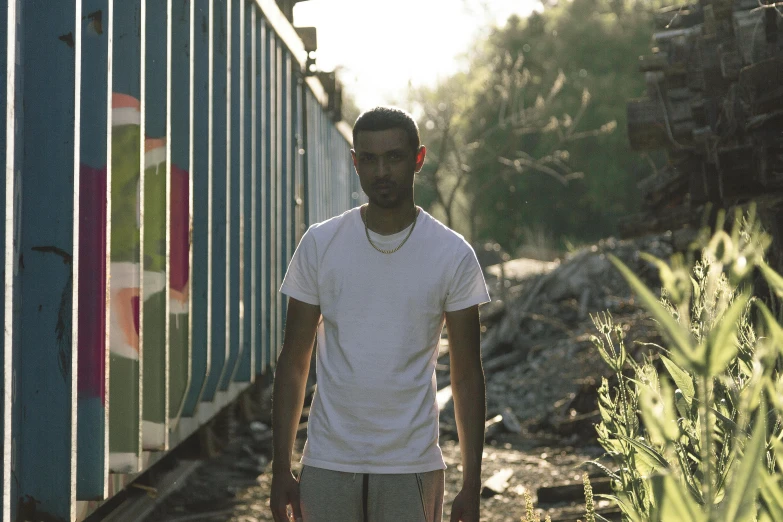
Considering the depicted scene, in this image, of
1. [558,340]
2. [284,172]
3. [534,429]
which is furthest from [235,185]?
[558,340]

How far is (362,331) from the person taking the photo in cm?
254

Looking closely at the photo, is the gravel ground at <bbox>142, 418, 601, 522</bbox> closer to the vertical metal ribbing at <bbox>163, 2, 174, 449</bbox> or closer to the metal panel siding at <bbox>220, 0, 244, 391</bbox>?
the metal panel siding at <bbox>220, 0, 244, 391</bbox>

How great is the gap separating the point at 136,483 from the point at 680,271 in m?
4.90

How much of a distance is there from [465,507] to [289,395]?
1.83 ft

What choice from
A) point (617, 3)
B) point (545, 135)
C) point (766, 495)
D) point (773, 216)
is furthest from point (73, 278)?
point (617, 3)

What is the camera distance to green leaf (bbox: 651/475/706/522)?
70cm

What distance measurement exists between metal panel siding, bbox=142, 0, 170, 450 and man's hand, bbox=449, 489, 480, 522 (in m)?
1.88

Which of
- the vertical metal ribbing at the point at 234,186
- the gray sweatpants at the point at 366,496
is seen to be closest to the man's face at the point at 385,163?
the gray sweatpants at the point at 366,496

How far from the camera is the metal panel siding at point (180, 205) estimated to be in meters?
4.48

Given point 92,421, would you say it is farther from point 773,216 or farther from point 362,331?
point 773,216

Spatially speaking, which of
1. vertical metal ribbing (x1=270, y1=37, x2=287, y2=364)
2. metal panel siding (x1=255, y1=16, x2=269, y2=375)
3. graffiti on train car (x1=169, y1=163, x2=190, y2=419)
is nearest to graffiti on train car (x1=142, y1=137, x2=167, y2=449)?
graffiti on train car (x1=169, y1=163, x2=190, y2=419)

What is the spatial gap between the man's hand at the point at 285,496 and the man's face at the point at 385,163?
0.77 m

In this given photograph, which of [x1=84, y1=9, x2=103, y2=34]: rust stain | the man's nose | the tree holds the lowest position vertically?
the man's nose

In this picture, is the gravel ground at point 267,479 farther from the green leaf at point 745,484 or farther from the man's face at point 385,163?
the green leaf at point 745,484
